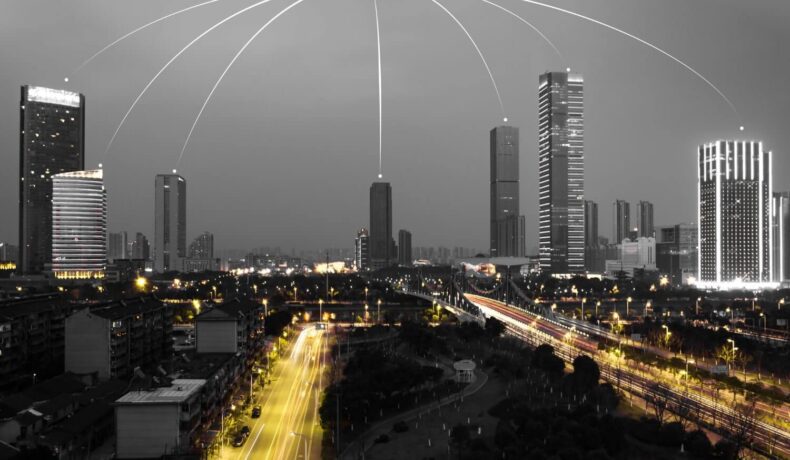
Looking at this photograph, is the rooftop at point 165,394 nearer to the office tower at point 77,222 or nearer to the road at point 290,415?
the road at point 290,415

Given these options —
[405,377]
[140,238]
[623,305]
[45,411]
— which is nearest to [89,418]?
[45,411]

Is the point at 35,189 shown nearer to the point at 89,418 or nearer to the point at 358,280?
the point at 358,280

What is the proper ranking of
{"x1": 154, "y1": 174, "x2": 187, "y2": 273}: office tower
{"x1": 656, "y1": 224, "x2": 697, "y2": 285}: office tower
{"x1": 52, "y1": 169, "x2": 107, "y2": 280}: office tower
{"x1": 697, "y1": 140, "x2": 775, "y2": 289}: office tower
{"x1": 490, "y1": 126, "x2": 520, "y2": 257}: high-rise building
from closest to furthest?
{"x1": 52, "y1": 169, "x2": 107, "y2": 280}: office tower < {"x1": 697, "y1": 140, "x2": 775, "y2": 289}: office tower < {"x1": 656, "y1": 224, "x2": 697, "y2": 285}: office tower < {"x1": 154, "y1": 174, "x2": 187, "y2": 273}: office tower < {"x1": 490, "y1": 126, "x2": 520, "y2": 257}: high-rise building

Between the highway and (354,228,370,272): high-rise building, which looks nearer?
the highway

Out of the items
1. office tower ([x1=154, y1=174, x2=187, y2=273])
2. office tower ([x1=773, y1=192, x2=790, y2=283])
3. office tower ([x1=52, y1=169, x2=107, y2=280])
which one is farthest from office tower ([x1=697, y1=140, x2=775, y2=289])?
office tower ([x1=154, y1=174, x2=187, y2=273])

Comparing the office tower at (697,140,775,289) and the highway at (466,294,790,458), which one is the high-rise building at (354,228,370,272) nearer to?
the office tower at (697,140,775,289)

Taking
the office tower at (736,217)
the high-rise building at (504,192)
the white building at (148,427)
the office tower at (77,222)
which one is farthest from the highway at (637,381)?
the high-rise building at (504,192)

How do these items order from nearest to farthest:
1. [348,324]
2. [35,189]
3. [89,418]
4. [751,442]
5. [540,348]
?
[751,442] → [89,418] → [540,348] → [348,324] → [35,189]
